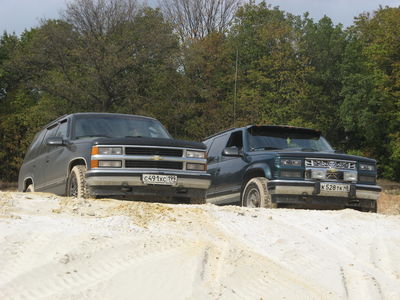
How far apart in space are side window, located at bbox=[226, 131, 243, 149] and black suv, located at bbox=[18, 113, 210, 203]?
1.65m

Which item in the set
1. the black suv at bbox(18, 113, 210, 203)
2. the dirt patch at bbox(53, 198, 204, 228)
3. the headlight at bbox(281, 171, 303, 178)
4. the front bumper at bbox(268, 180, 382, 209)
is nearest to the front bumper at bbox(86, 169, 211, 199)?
the black suv at bbox(18, 113, 210, 203)

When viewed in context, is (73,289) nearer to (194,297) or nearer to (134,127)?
(194,297)

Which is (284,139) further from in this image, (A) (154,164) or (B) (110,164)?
(B) (110,164)

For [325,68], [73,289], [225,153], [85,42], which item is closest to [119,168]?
[225,153]

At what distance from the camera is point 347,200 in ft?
33.9

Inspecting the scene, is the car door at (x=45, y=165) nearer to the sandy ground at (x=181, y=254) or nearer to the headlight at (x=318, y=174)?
the sandy ground at (x=181, y=254)

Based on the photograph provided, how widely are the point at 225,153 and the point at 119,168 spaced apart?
2.47 meters

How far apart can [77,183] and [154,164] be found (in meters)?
1.15

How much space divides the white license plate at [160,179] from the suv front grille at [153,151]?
14.9 inches

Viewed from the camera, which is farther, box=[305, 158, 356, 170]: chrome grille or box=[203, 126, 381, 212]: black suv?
box=[305, 158, 356, 170]: chrome grille

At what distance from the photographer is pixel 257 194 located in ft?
34.3

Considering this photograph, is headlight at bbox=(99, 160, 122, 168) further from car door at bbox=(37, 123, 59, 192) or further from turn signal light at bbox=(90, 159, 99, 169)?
car door at bbox=(37, 123, 59, 192)

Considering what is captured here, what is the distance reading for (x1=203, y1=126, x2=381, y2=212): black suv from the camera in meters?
10.0

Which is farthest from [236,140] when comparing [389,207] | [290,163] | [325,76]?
[325,76]
